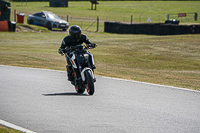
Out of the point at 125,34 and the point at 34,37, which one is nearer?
the point at 34,37

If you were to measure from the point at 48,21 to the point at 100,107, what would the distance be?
32.9m

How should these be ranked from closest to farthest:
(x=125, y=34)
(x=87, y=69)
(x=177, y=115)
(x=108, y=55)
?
(x=177, y=115) < (x=87, y=69) < (x=108, y=55) < (x=125, y=34)

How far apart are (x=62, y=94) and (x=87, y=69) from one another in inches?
35.5

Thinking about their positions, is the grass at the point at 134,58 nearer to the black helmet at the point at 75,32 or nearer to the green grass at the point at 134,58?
the green grass at the point at 134,58

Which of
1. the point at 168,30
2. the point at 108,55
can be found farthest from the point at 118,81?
the point at 168,30

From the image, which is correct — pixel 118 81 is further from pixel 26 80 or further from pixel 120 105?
pixel 120 105

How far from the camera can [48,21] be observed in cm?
3988

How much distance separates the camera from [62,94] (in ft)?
30.6

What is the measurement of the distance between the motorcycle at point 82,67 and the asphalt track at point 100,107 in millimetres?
237

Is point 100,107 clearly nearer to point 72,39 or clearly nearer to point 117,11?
point 72,39

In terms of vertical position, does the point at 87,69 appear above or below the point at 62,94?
above

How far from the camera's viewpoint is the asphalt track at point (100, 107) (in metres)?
6.33

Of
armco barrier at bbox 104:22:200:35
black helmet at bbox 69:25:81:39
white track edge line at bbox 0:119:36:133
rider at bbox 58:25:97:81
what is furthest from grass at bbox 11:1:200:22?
white track edge line at bbox 0:119:36:133

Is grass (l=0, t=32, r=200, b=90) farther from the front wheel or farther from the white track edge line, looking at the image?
the white track edge line
